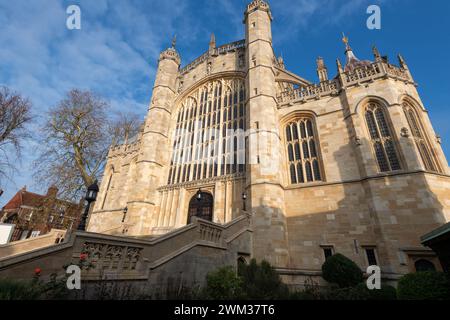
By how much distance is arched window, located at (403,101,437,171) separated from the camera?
38.4 ft

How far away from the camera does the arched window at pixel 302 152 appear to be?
14.1 m

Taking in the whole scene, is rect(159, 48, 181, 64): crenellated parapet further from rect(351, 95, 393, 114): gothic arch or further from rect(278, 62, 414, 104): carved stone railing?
rect(351, 95, 393, 114): gothic arch

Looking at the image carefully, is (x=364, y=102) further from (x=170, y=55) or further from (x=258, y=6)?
(x=170, y=55)

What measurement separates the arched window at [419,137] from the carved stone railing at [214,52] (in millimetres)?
15193

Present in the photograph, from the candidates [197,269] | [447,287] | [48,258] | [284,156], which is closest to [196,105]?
[284,156]

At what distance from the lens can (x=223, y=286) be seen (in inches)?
255

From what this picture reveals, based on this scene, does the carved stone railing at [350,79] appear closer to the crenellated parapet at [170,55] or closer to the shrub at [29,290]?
the crenellated parapet at [170,55]

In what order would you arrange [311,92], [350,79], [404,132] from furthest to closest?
[311,92]
[350,79]
[404,132]

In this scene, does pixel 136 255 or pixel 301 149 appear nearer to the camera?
pixel 136 255

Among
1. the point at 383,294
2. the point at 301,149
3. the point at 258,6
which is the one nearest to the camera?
the point at 383,294

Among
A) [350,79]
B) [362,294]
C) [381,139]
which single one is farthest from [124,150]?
[362,294]

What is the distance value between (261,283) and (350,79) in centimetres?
1424

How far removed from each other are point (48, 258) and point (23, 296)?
1.45 metres
